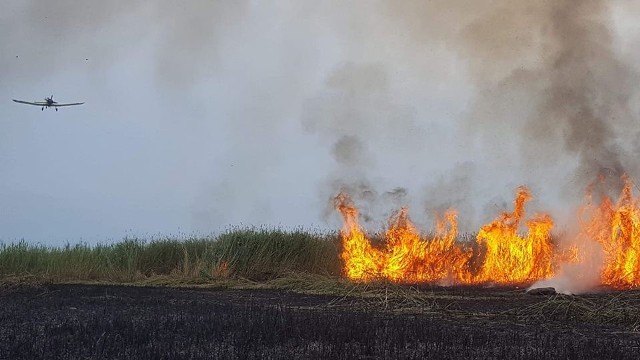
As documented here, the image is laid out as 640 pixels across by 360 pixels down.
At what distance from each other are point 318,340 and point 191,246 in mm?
17082

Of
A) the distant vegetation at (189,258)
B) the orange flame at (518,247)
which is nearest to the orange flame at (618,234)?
the orange flame at (518,247)

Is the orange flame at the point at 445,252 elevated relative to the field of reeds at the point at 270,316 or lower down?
elevated

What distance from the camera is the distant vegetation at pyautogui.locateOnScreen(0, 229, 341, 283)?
77.6 ft

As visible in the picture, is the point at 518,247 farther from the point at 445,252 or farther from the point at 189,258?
the point at 189,258

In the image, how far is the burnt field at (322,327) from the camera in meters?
8.84

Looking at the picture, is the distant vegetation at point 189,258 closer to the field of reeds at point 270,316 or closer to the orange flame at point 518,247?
the field of reeds at point 270,316

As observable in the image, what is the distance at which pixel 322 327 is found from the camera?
410 inches

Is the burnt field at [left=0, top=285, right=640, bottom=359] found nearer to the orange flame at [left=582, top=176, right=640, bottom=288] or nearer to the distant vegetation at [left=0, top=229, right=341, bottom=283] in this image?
the orange flame at [left=582, top=176, right=640, bottom=288]

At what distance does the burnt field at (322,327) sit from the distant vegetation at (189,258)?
665cm

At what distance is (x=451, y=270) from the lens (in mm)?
22016

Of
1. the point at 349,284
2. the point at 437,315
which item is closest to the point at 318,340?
the point at 437,315

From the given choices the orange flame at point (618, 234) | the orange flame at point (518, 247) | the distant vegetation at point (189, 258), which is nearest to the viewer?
the orange flame at point (618, 234)

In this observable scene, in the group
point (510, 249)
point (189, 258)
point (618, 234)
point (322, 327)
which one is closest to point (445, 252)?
point (510, 249)

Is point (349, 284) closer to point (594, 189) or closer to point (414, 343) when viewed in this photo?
point (594, 189)
